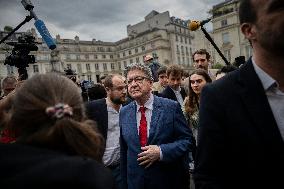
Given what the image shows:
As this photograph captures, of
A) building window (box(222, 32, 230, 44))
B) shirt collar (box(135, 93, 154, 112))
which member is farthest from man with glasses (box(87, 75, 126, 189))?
building window (box(222, 32, 230, 44))

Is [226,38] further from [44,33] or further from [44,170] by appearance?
[44,170]

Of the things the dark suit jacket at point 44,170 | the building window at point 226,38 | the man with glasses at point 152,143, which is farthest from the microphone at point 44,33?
the building window at point 226,38

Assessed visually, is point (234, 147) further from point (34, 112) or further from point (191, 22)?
point (191, 22)

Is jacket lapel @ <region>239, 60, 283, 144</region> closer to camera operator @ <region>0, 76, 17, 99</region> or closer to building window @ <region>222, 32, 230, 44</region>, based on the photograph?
camera operator @ <region>0, 76, 17, 99</region>

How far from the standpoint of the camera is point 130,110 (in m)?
4.01

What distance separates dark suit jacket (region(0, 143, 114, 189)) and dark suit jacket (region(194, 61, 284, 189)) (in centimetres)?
83

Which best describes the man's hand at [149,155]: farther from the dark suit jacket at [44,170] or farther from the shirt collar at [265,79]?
the dark suit jacket at [44,170]

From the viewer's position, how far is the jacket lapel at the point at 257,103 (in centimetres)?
196

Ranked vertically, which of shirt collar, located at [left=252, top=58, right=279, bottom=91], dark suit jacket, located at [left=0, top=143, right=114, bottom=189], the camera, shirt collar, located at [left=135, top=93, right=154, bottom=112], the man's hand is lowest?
the man's hand

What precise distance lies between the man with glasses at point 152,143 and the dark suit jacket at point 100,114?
23.8 inches

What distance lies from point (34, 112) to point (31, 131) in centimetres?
10

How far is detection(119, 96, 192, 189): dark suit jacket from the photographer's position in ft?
11.9

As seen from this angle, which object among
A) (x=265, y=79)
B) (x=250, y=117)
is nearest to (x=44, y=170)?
(x=250, y=117)

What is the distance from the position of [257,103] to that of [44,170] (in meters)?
1.36
